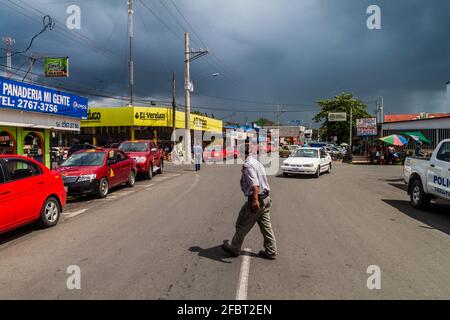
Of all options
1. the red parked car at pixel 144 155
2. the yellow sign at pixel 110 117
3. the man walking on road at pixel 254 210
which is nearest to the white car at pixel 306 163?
the red parked car at pixel 144 155

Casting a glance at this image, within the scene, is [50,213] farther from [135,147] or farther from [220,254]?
[135,147]

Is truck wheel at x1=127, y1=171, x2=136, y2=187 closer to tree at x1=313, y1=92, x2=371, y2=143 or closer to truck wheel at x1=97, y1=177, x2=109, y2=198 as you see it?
truck wheel at x1=97, y1=177, x2=109, y2=198

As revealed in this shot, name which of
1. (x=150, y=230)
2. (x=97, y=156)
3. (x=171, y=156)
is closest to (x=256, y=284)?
(x=150, y=230)

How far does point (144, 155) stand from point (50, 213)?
9.48 metres

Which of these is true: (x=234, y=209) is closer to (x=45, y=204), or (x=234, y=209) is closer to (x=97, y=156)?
(x=45, y=204)

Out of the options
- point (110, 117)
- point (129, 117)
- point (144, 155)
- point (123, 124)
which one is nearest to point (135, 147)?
point (144, 155)

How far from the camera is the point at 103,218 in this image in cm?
857

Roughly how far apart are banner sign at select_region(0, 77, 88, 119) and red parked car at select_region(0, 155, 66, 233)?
9910mm

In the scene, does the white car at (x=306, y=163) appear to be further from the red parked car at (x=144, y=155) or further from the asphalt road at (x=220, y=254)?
the asphalt road at (x=220, y=254)

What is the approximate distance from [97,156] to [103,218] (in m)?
4.37

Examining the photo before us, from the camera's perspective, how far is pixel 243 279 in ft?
15.3

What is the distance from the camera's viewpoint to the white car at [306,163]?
17.6 m

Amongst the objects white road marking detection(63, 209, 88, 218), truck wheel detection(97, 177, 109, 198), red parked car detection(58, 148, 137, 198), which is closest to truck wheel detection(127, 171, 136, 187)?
red parked car detection(58, 148, 137, 198)

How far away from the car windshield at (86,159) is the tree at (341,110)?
5737 cm
